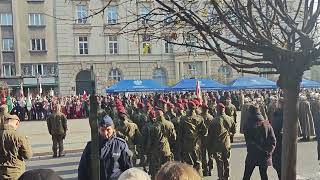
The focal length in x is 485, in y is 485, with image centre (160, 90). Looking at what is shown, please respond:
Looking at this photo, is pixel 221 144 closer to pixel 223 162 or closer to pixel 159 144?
pixel 223 162

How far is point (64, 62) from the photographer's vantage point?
5406cm

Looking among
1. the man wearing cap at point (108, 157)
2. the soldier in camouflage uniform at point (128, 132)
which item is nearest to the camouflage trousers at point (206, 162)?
the soldier in camouflage uniform at point (128, 132)

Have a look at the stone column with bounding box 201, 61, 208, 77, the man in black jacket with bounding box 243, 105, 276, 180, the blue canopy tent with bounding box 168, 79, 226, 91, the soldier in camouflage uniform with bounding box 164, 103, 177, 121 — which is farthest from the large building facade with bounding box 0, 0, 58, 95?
the man in black jacket with bounding box 243, 105, 276, 180

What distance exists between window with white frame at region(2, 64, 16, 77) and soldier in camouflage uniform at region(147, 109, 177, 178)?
44.5 meters

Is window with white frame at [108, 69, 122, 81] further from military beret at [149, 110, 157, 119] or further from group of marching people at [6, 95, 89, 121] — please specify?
military beret at [149, 110, 157, 119]

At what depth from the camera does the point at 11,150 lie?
7.25m

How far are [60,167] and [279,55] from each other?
8.73 meters

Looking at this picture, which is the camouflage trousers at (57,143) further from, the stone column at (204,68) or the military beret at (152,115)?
the stone column at (204,68)

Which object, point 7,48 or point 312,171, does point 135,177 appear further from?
point 7,48

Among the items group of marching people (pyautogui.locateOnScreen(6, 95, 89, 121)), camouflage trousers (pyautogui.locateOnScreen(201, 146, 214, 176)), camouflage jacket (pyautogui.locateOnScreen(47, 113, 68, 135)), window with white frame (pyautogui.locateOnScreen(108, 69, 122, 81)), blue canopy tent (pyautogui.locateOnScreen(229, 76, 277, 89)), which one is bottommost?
group of marching people (pyautogui.locateOnScreen(6, 95, 89, 121))

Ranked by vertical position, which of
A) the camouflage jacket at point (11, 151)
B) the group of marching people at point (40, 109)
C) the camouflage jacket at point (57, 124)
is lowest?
the group of marching people at point (40, 109)

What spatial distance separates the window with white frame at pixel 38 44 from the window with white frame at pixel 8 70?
9.71 feet

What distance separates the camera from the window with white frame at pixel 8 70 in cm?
5197

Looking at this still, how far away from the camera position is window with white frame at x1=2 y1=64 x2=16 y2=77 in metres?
52.0
